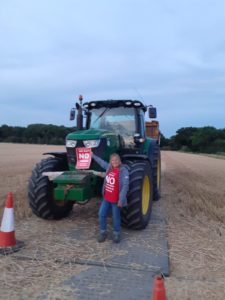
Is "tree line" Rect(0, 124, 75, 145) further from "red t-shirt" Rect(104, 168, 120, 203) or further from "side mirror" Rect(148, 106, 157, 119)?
"red t-shirt" Rect(104, 168, 120, 203)

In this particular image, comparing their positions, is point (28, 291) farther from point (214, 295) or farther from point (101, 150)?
point (101, 150)

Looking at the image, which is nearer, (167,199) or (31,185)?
(31,185)

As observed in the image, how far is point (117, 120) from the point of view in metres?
7.90

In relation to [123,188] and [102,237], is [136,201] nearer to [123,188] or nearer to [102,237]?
[123,188]

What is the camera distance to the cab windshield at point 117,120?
785 cm

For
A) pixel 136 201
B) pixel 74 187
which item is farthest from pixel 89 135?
pixel 136 201

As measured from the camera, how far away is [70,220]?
274 inches

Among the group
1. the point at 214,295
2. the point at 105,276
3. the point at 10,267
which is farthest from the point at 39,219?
the point at 214,295

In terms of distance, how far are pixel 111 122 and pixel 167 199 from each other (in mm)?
2774

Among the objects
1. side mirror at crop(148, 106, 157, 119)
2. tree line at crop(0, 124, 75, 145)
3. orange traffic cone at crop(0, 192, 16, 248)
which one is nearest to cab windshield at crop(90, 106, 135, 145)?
side mirror at crop(148, 106, 157, 119)

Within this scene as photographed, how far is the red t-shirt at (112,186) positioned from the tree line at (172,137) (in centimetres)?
3831

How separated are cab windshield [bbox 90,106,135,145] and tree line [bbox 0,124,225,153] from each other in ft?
119

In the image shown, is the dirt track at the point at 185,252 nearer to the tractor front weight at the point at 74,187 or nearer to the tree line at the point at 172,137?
the tractor front weight at the point at 74,187

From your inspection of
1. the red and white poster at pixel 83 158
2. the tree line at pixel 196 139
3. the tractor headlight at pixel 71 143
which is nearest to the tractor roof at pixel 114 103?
the tractor headlight at pixel 71 143
